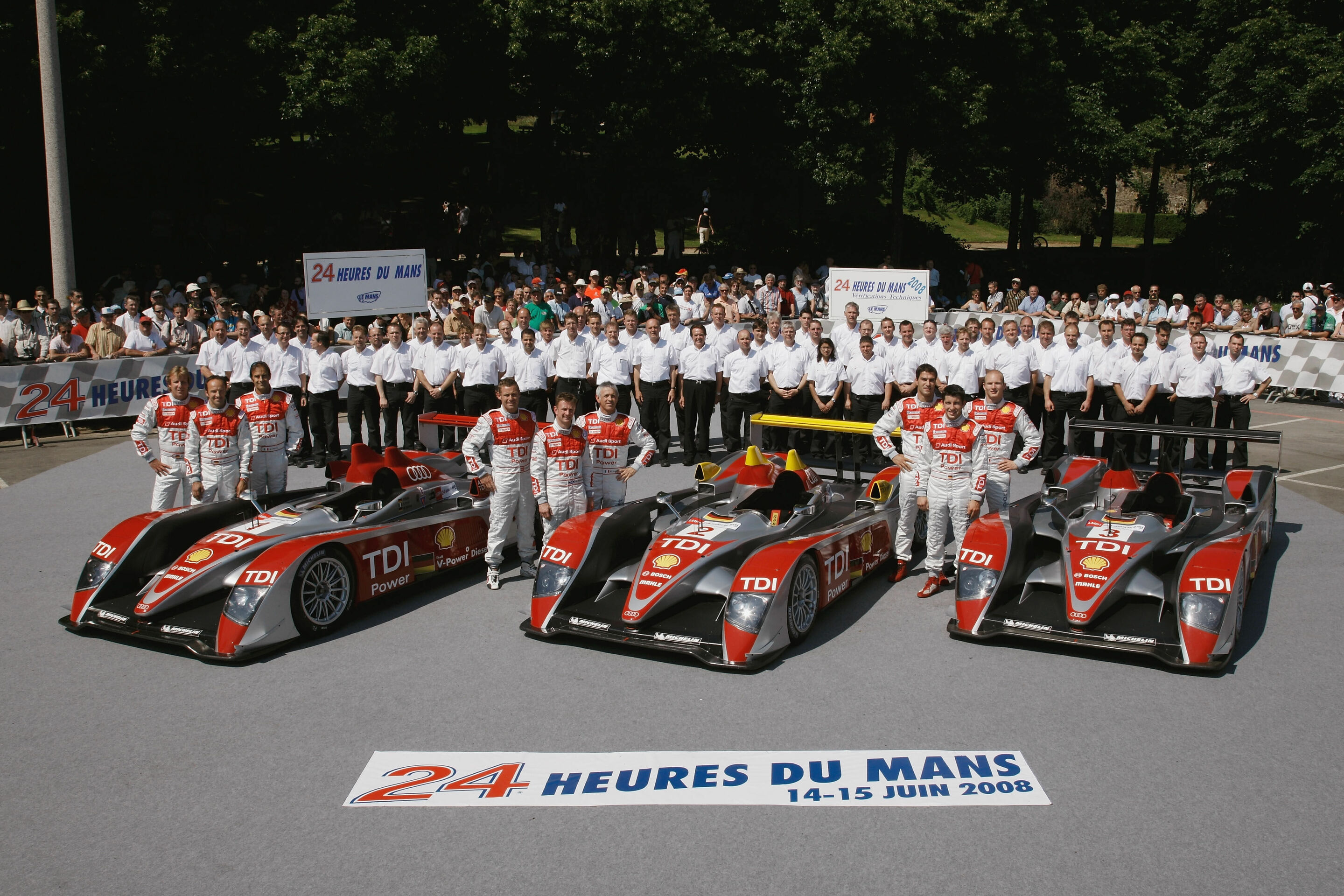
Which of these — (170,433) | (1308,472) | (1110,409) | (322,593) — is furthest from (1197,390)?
(170,433)

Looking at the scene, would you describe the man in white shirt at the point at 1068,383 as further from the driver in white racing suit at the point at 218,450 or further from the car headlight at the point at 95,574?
the car headlight at the point at 95,574

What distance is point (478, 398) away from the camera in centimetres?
1402

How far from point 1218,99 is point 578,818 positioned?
105 feet

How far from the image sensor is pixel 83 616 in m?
8.03

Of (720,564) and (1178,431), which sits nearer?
(720,564)

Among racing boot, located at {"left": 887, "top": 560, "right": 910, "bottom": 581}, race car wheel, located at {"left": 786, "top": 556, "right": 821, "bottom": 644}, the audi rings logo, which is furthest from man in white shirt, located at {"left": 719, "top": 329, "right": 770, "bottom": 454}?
race car wheel, located at {"left": 786, "top": 556, "right": 821, "bottom": 644}

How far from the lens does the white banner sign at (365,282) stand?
54.5ft

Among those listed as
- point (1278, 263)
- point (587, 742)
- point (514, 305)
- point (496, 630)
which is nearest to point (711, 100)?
point (514, 305)

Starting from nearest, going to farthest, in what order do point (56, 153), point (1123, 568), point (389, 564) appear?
point (1123, 568)
point (389, 564)
point (56, 153)

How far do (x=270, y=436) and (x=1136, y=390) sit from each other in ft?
33.0

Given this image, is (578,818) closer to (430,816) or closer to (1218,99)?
(430,816)

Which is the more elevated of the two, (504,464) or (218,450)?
(218,450)

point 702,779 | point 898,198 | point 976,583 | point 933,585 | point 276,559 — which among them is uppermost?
point 898,198

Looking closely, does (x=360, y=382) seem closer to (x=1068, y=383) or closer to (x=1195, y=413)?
(x=1068, y=383)
